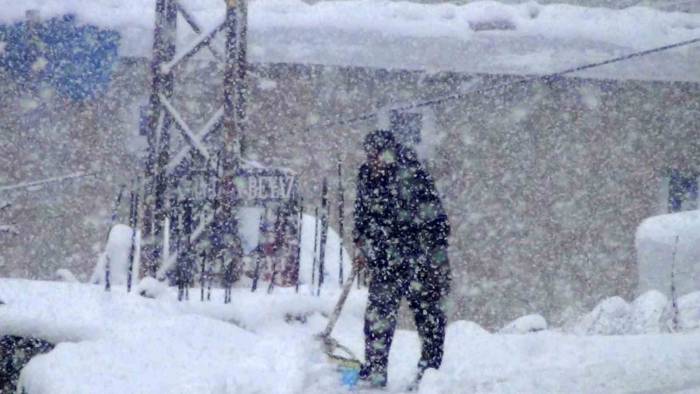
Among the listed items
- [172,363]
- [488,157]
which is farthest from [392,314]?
[488,157]

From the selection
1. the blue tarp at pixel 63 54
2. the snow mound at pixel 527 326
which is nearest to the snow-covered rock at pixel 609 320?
the snow mound at pixel 527 326

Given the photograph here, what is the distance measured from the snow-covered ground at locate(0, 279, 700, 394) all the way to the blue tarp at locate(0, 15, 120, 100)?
6118mm

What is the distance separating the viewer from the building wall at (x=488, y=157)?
1337 centimetres

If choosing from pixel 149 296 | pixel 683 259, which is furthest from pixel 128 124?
pixel 683 259

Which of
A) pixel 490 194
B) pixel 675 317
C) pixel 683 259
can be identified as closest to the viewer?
pixel 675 317

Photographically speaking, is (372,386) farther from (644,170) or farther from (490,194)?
(644,170)

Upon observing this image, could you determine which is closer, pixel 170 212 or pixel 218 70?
pixel 170 212

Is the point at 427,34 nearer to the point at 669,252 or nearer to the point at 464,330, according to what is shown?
the point at 669,252

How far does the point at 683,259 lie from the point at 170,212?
6260 millimetres

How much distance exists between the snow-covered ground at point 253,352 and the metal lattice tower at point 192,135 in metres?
0.73

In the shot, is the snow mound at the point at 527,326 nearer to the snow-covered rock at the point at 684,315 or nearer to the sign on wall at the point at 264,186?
the snow-covered rock at the point at 684,315

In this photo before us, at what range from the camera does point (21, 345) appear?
212 inches

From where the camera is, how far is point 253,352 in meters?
5.87

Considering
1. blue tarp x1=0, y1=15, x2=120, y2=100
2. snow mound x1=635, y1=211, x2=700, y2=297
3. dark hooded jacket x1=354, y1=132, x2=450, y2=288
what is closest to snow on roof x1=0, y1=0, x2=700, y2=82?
blue tarp x1=0, y1=15, x2=120, y2=100
